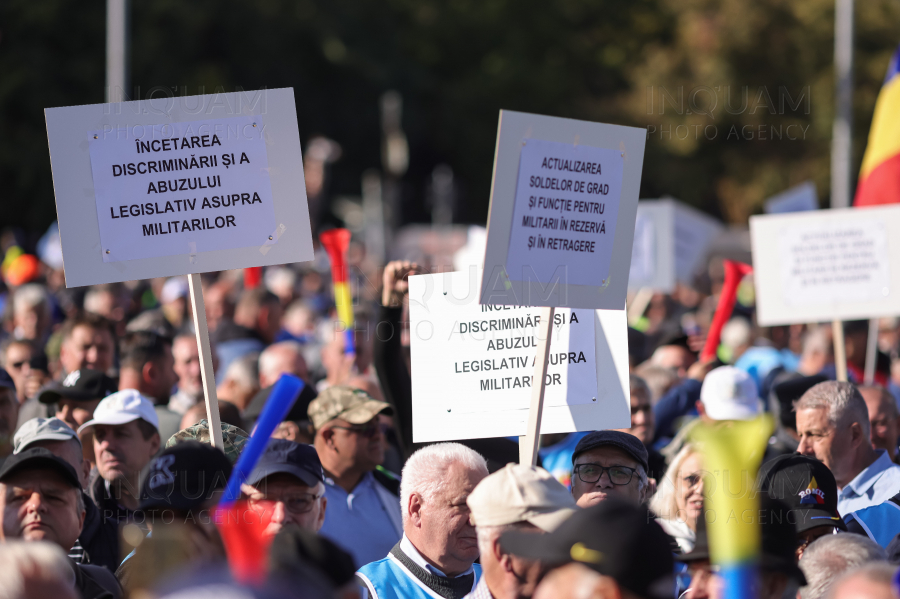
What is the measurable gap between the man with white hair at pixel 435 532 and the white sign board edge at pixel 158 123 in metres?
0.83

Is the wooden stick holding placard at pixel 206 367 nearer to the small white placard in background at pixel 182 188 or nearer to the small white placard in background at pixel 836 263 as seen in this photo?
the small white placard in background at pixel 182 188

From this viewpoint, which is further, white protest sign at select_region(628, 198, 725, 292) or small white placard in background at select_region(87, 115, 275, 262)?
white protest sign at select_region(628, 198, 725, 292)

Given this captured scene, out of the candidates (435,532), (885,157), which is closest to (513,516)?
(435,532)

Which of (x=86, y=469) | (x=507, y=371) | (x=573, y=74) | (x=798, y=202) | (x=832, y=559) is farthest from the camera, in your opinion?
(x=573, y=74)

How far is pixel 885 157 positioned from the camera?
871 centimetres

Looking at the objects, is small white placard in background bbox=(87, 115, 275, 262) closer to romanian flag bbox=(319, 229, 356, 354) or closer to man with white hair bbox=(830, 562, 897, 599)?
romanian flag bbox=(319, 229, 356, 354)

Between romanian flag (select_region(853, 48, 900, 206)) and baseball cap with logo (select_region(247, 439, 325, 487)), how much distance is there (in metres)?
6.36

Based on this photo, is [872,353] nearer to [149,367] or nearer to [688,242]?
[688,242]

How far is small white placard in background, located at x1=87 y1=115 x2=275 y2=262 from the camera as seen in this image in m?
3.83

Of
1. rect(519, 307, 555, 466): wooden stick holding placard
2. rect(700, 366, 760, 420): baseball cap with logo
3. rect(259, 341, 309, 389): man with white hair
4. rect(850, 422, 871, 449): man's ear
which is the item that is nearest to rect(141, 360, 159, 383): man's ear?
rect(259, 341, 309, 389): man with white hair

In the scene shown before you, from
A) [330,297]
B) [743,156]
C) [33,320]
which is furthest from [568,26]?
[33,320]

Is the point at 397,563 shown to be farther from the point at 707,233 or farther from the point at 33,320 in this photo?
the point at 707,233

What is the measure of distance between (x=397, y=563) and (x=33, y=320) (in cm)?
541

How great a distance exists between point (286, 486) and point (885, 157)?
6803mm
